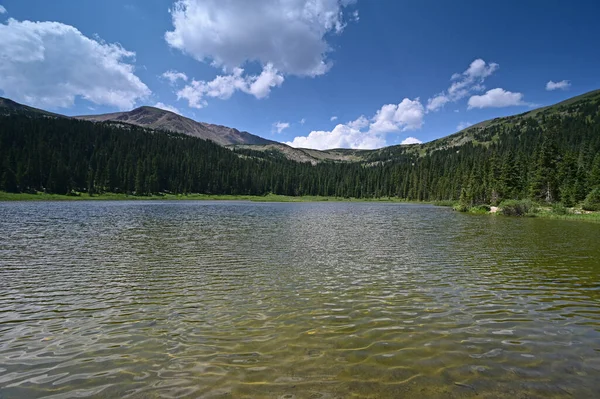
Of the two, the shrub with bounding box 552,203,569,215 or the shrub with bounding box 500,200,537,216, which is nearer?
the shrub with bounding box 552,203,569,215

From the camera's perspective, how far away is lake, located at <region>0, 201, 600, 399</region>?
675 centimetres

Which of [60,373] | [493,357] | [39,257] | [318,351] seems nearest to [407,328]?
[493,357]

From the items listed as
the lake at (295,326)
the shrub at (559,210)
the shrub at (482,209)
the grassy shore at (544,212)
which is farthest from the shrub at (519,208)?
the lake at (295,326)

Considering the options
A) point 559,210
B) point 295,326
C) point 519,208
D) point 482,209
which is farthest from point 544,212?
point 295,326

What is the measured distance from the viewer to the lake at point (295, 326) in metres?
6.75

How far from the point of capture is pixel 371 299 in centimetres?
1260

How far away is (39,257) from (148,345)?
16.5 m

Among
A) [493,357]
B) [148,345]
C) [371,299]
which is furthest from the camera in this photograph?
[371,299]

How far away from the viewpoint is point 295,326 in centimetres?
992

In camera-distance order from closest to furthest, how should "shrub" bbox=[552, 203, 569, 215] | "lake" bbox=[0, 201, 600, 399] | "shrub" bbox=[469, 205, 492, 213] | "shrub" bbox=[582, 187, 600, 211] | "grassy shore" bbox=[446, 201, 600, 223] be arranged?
"lake" bbox=[0, 201, 600, 399], "grassy shore" bbox=[446, 201, 600, 223], "shrub" bbox=[552, 203, 569, 215], "shrub" bbox=[582, 187, 600, 211], "shrub" bbox=[469, 205, 492, 213]

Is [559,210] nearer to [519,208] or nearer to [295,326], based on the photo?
[519,208]

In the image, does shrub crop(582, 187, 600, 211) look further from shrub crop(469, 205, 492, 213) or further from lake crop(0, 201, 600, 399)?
lake crop(0, 201, 600, 399)

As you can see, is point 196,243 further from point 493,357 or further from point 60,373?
point 493,357

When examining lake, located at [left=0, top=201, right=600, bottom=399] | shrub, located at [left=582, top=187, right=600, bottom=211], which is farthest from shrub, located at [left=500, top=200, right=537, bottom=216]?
lake, located at [left=0, top=201, right=600, bottom=399]
